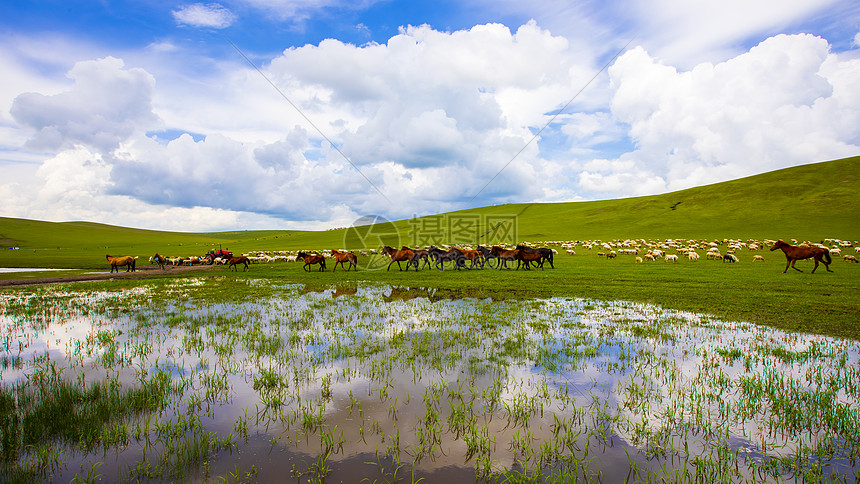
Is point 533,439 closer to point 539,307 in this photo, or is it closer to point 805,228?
point 539,307

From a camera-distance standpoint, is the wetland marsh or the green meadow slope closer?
the wetland marsh

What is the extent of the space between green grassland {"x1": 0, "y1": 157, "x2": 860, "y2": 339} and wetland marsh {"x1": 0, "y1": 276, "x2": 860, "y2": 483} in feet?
19.0

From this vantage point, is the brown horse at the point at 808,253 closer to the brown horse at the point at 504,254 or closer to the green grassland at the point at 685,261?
the green grassland at the point at 685,261

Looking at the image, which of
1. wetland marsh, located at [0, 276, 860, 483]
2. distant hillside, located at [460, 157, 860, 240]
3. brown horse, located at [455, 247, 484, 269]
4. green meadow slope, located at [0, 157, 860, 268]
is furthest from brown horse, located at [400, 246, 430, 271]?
distant hillside, located at [460, 157, 860, 240]

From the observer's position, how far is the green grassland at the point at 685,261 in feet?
51.2

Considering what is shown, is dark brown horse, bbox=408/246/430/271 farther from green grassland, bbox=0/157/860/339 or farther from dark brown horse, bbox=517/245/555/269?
dark brown horse, bbox=517/245/555/269

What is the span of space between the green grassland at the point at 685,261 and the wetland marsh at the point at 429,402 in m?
5.80

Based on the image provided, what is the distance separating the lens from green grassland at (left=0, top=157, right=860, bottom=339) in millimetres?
15609

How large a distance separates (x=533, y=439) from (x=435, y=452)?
4.80ft

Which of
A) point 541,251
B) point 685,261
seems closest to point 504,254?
point 541,251

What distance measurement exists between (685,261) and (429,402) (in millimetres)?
38928

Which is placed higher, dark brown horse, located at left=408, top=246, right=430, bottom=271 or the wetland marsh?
dark brown horse, located at left=408, top=246, right=430, bottom=271

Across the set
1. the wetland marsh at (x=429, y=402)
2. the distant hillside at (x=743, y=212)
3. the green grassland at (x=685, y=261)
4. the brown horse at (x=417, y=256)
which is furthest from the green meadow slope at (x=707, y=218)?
the wetland marsh at (x=429, y=402)

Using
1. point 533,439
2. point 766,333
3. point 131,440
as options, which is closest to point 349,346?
point 131,440
